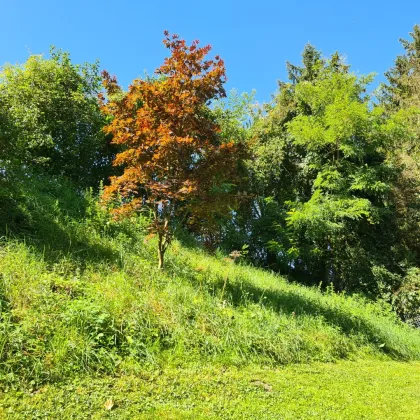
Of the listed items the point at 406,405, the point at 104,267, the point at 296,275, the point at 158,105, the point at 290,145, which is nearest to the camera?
the point at 406,405

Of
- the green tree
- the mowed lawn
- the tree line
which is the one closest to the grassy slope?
the mowed lawn

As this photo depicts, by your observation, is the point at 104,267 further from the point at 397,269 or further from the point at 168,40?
the point at 397,269

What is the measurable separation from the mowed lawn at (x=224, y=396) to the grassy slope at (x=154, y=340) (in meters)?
0.01

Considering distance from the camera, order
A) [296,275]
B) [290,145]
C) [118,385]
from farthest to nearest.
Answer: [290,145]
[296,275]
[118,385]

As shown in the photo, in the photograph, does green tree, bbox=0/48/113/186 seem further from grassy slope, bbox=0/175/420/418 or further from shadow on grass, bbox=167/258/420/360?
shadow on grass, bbox=167/258/420/360

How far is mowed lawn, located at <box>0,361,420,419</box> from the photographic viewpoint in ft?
8.66

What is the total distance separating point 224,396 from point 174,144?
3561 mm

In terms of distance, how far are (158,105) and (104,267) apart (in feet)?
9.20

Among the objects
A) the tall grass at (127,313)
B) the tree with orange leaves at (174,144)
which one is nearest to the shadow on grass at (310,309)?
the tall grass at (127,313)

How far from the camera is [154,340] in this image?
380 cm

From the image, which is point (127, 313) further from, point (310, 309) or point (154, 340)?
point (310, 309)

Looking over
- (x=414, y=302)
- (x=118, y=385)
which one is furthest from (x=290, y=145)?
(x=118, y=385)

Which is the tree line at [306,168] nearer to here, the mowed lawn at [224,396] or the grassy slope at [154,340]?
the grassy slope at [154,340]

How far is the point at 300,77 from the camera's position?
15.6 meters
